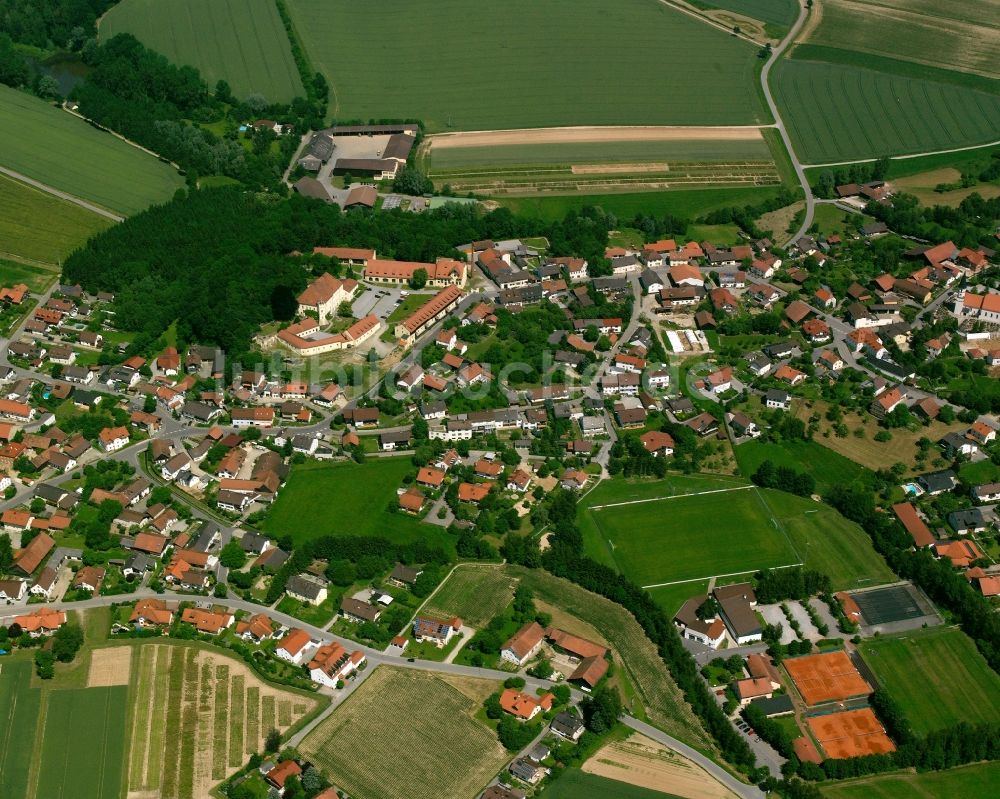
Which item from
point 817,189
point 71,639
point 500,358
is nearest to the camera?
point 71,639

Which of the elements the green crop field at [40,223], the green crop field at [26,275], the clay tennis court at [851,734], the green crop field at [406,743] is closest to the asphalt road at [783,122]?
the clay tennis court at [851,734]

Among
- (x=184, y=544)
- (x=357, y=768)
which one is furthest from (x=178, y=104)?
(x=357, y=768)

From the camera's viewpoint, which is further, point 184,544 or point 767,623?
point 184,544

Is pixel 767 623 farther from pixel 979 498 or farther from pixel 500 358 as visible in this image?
pixel 500 358

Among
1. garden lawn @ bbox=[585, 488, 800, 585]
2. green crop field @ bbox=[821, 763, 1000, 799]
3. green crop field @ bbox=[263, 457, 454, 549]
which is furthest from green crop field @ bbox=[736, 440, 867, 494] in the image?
green crop field @ bbox=[821, 763, 1000, 799]

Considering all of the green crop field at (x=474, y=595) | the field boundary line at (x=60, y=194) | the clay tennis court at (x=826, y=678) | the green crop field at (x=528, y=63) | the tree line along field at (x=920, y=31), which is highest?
the tree line along field at (x=920, y=31)

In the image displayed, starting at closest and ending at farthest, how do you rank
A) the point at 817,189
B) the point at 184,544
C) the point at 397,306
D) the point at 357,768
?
the point at 357,768 < the point at 184,544 < the point at 397,306 < the point at 817,189

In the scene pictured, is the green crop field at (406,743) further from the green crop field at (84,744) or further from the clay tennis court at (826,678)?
the clay tennis court at (826,678)
